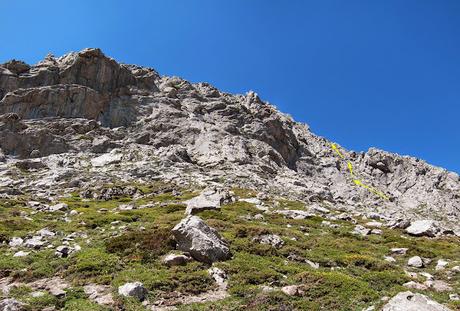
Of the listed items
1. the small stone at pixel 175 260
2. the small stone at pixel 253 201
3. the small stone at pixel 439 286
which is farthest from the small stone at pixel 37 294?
the small stone at pixel 253 201

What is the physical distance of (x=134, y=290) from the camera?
1700 cm

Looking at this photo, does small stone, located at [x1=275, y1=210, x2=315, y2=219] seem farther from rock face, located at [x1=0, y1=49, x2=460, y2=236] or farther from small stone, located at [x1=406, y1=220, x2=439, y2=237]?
rock face, located at [x1=0, y1=49, x2=460, y2=236]

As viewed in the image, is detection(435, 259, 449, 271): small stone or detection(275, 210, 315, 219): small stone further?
detection(275, 210, 315, 219): small stone

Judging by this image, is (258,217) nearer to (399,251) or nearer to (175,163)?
(399,251)

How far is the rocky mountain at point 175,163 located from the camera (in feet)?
132

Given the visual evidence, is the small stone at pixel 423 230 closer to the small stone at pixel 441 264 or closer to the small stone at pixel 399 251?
the small stone at pixel 399 251

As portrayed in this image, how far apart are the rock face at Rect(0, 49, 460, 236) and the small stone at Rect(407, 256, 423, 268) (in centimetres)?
3627

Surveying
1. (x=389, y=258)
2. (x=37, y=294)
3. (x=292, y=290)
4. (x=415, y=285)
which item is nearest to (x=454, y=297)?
(x=415, y=285)

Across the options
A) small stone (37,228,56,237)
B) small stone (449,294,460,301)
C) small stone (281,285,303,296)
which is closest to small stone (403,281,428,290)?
small stone (449,294,460,301)

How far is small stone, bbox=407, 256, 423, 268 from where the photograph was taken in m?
24.9

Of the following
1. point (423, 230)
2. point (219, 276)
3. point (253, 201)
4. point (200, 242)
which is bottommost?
point (219, 276)

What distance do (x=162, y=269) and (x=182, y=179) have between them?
169 feet

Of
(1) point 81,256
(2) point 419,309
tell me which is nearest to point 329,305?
(2) point 419,309

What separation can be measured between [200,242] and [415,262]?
1399 cm
